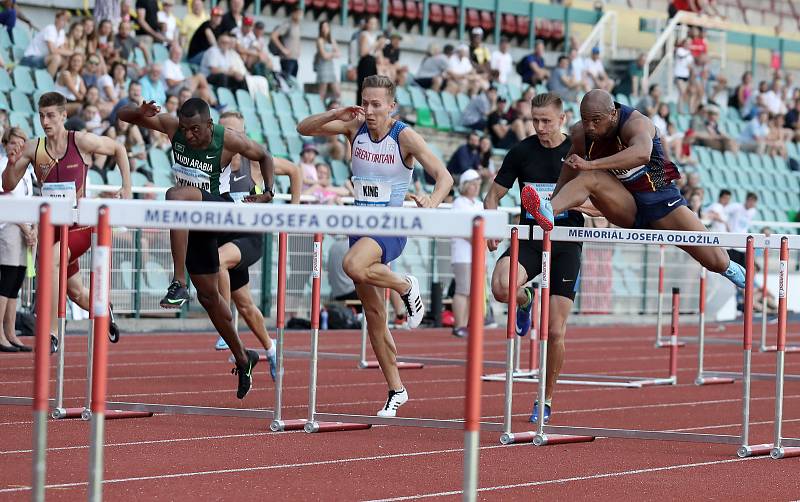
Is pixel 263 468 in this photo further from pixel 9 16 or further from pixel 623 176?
pixel 9 16

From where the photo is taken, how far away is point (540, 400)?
7434mm

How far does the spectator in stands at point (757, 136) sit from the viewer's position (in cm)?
2900

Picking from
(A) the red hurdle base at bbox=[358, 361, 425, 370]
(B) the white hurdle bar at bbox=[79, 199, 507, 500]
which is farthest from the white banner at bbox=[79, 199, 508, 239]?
(A) the red hurdle base at bbox=[358, 361, 425, 370]

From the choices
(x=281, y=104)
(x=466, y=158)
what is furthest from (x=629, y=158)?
(x=281, y=104)

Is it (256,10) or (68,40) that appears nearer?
(68,40)

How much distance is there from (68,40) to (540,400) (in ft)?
38.0

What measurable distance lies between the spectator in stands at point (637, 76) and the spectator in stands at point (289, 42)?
914cm

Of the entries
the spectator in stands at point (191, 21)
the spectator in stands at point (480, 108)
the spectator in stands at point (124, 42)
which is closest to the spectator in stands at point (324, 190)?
the spectator in stands at point (124, 42)

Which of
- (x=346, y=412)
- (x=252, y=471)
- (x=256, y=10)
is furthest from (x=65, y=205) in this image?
(x=256, y=10)

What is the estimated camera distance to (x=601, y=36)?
29.5 meters

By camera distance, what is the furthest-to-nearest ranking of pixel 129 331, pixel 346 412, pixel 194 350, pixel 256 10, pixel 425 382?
pixel 256 10, pixel 129 331, pixel 194 350, pixel 425 382, pixel 346 412

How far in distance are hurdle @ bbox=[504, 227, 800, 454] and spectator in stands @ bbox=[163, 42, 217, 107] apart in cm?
1063

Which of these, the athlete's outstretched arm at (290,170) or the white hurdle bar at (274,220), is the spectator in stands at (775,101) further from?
the white hurdle bar at (274,220)

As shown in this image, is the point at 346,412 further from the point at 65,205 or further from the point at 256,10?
the point at 256,10
